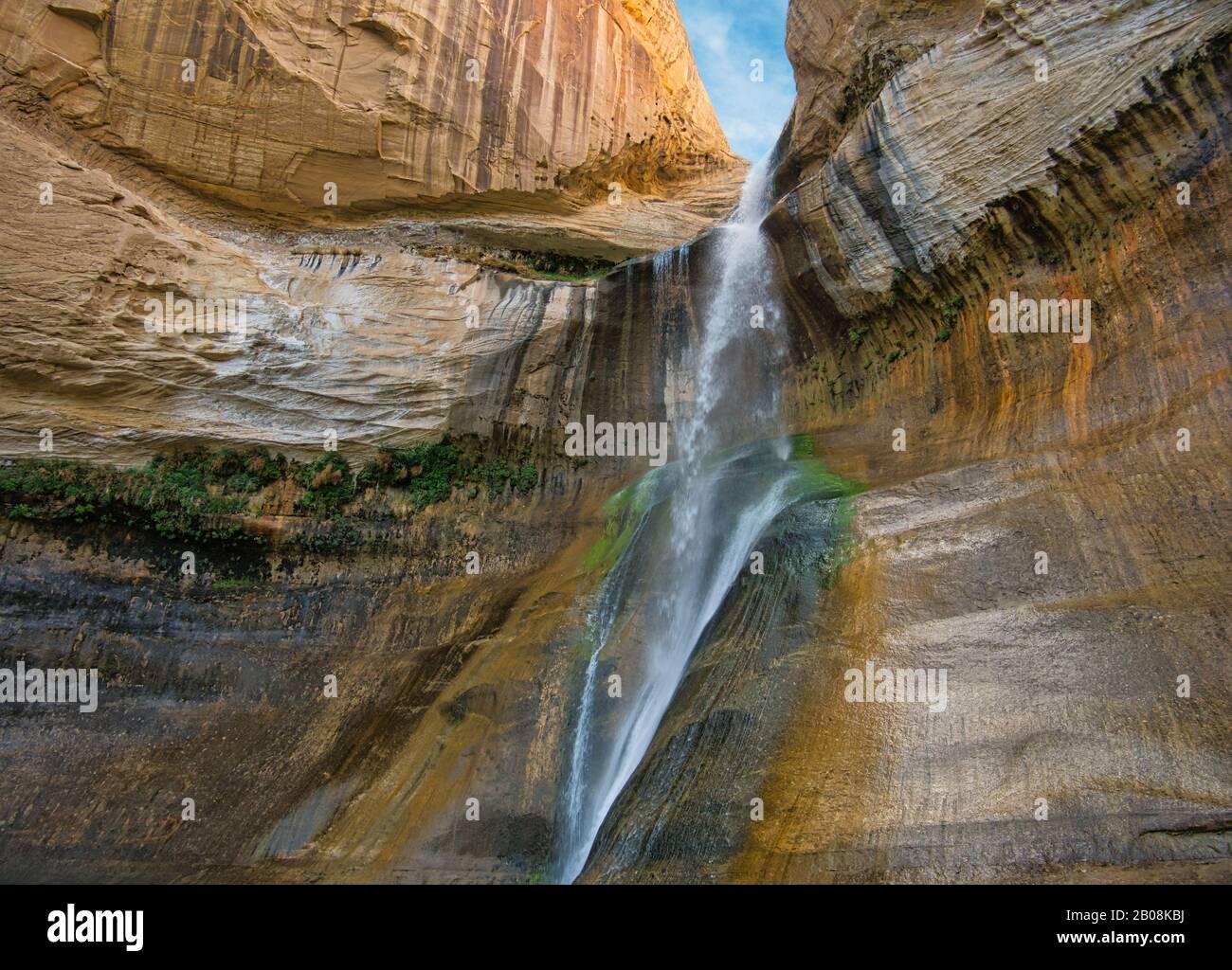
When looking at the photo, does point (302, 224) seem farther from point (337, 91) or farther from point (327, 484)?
point (327, 484)

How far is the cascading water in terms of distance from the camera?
10.1 metres

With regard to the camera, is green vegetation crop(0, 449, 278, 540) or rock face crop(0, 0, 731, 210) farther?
rock face crop(0, 0, 731, 210)

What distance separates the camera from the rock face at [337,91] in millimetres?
14305

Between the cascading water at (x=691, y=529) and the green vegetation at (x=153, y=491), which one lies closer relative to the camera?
the cascading water at (x=691, y=529)

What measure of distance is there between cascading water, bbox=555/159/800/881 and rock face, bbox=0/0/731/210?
4.84 meters

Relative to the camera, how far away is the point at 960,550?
859 centimetres

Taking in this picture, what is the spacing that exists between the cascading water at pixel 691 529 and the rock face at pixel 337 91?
484 centimetres

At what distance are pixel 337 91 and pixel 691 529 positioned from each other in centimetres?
1131

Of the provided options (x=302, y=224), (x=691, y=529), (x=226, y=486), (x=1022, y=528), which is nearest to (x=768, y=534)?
(x=691, y=529)

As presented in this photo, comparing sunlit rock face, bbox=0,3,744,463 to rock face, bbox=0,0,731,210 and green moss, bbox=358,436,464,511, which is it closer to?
rock face, bbox=0,0,731,210

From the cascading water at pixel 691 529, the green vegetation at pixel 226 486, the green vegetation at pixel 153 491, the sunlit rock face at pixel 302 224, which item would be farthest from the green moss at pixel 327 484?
the cascading water at pixel 691 529

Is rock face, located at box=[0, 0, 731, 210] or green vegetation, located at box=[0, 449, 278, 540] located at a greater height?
rock face, located at box=[0, 0, 731, 210]

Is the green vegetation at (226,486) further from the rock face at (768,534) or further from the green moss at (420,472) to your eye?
the rock face at (768,534)

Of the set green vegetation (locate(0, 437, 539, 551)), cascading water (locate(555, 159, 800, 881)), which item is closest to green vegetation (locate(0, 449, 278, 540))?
green vegetation (locate(0, 437, 539, 551))
